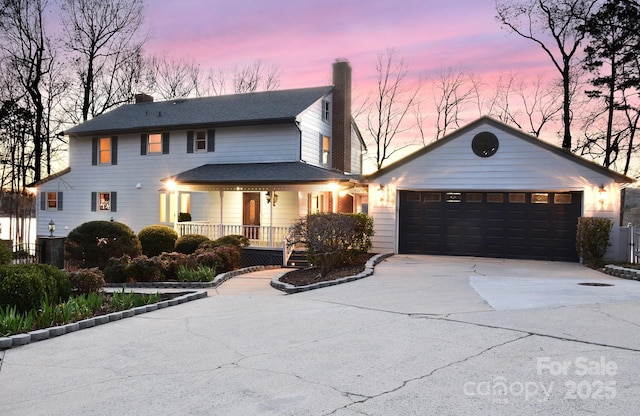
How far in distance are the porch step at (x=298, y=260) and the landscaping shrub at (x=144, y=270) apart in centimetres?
542

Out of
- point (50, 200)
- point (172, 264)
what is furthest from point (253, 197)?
point (50, 200)

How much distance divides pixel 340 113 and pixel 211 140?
6.52 meters

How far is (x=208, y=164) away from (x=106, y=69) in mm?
16514

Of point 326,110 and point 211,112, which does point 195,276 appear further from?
point 326,110

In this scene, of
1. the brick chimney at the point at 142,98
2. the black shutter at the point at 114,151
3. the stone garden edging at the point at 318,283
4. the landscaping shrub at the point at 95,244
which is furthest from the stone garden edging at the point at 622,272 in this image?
the brick chimney at the point at 142,98

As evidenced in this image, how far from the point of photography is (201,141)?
79.4 ft

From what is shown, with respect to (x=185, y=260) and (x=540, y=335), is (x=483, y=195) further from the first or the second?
(x=540, y=335)

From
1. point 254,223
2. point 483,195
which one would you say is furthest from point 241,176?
point 483,195

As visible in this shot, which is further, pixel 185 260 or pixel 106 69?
pixel 106 69

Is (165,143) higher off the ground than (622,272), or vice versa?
(165,143)

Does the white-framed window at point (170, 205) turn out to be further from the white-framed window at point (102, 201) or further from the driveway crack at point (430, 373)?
the driveway crack at point (430, 373)

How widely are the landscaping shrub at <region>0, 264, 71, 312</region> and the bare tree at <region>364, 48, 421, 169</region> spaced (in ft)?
100

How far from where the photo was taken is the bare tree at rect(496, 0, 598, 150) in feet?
87.5

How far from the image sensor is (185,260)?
14492mm
